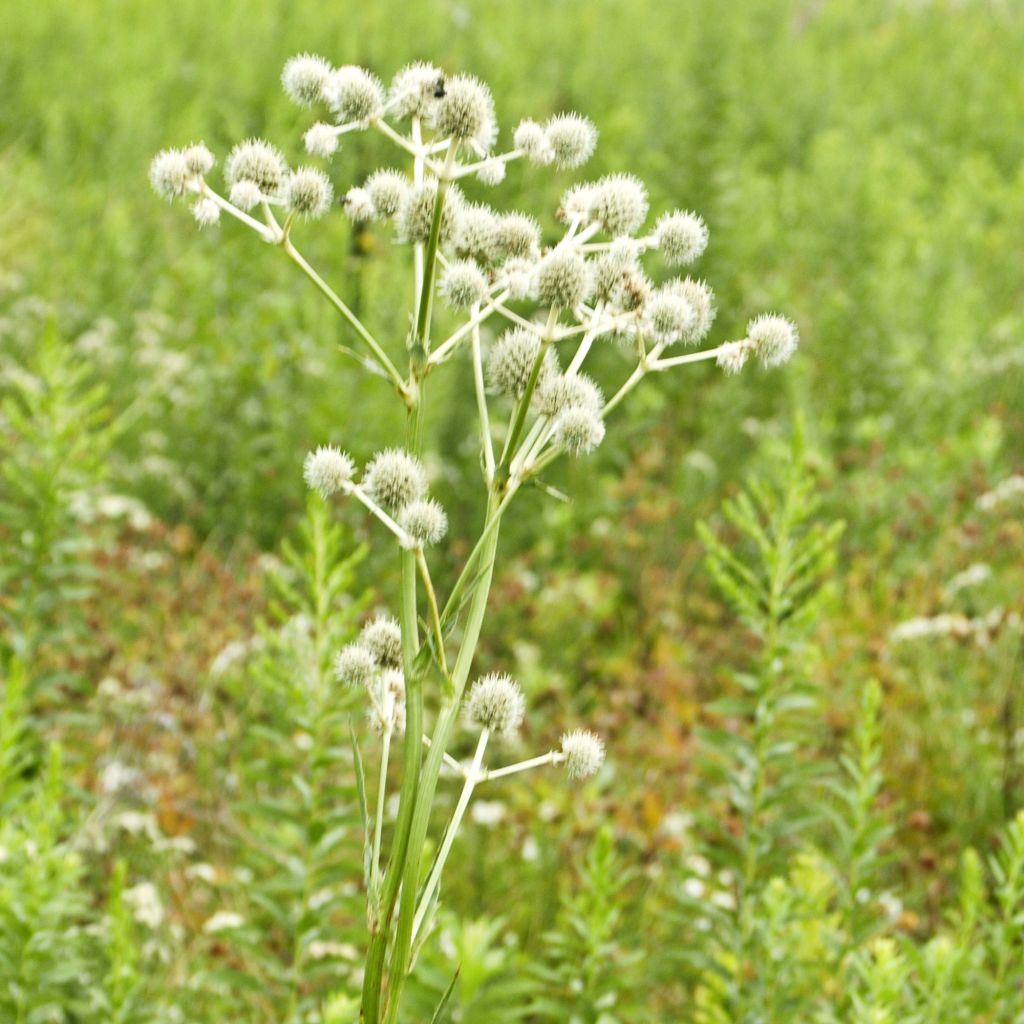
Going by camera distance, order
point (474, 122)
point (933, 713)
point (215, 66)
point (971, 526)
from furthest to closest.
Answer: point (215, 66) → point (971, 526) → point (933, 713) → point (474, 122)

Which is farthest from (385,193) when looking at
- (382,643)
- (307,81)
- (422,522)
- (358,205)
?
(382,643)

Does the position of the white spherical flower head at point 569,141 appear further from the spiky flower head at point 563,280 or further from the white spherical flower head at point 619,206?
the spiky flower head at point 563,280

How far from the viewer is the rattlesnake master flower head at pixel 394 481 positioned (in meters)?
1.36

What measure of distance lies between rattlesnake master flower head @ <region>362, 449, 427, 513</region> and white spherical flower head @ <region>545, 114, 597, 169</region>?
1.28ft

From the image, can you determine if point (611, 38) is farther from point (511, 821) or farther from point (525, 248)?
point (525, 248)

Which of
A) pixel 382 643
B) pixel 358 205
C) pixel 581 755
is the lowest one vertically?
pixel 581 755

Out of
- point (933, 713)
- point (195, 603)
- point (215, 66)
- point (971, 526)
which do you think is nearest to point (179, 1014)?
point (195, 603)

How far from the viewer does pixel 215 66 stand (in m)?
11.1

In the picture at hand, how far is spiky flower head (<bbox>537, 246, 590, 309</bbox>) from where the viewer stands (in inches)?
54.2

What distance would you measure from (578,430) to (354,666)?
0.35 m

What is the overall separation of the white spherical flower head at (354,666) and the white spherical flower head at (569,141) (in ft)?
1.88

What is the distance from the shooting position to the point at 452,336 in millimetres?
1457

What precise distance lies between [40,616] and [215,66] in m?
8.83

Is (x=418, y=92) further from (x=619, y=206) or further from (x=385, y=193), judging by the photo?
(x=619, y=206)
